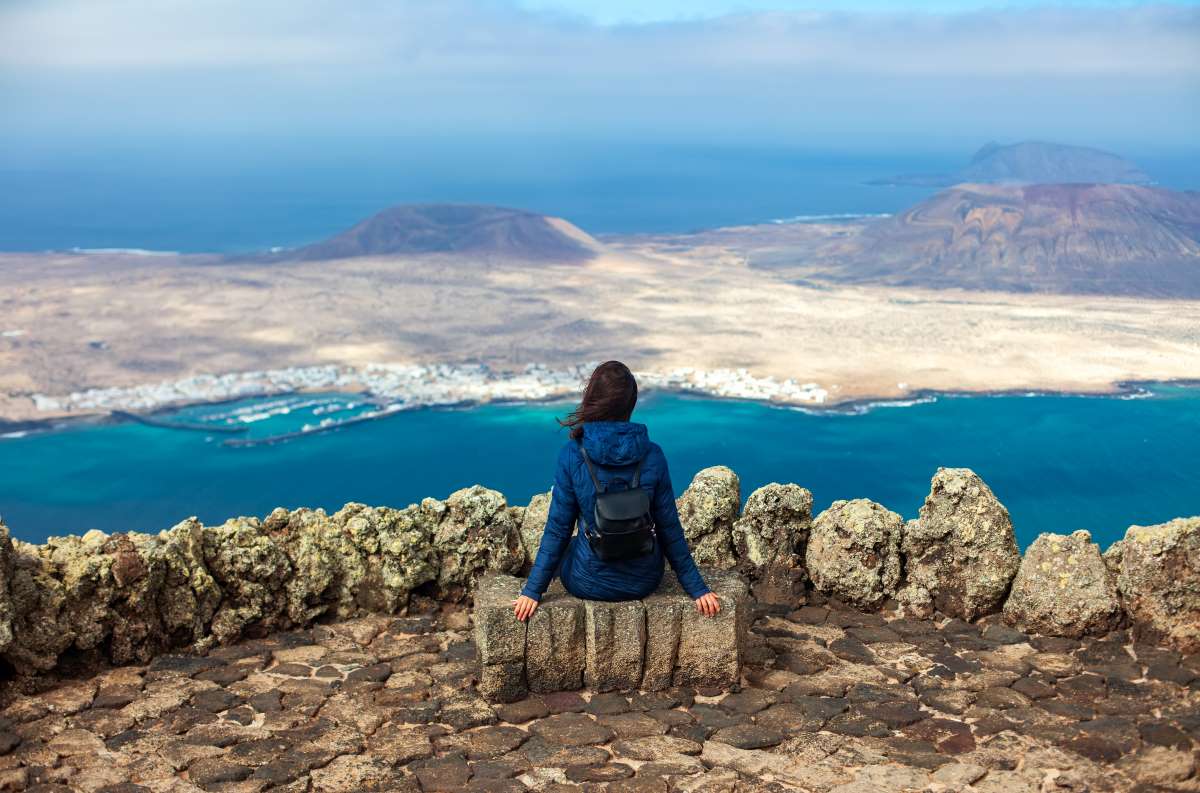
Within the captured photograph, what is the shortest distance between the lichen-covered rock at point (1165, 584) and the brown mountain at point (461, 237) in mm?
96151

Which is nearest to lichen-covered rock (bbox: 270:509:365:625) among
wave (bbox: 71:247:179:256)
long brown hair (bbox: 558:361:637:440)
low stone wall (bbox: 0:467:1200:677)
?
low stone wall (bbox: 0:467:1200:677)

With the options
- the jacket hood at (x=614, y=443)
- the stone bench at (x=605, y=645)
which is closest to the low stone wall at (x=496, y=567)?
the stone bench at (x=605, y=645)

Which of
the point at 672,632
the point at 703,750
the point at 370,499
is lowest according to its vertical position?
the point at 370,499

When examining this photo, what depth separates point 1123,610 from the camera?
8797 mm

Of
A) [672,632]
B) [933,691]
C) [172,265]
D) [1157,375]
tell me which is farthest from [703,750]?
[172,265]

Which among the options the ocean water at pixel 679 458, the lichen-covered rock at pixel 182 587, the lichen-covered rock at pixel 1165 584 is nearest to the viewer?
the lichen-covered rock at pixel 1165 584

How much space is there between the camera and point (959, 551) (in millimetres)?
9430

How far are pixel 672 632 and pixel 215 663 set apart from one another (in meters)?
3.26

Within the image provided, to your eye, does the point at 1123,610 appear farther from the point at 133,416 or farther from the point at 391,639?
the point at 133,416

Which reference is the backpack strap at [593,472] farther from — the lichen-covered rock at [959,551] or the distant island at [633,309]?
the distant island at [633,309]

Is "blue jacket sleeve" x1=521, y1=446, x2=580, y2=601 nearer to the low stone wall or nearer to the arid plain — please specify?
the low stone wall

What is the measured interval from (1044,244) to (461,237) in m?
49.3

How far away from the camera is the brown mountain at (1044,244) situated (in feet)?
259

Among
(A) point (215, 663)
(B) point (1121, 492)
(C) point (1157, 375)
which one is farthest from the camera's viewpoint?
(C) point (1157, 375)
